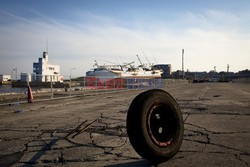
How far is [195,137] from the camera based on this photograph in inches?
200

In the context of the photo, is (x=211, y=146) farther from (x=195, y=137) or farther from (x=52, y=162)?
(x=52, y=162)

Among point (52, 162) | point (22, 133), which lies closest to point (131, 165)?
point (52, 162)

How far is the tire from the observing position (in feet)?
10.7

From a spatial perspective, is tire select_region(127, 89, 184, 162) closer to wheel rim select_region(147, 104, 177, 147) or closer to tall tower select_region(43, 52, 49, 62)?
wheel rim select_region(147, 104, 177, 147)

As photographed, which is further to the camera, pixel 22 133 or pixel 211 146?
pixel 22 133

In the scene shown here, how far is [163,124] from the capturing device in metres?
3.70

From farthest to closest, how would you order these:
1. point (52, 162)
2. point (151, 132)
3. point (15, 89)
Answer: point (15, 89), point (52, 162), point (151, 132)

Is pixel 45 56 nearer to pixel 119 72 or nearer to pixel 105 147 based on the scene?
pixel 119 72

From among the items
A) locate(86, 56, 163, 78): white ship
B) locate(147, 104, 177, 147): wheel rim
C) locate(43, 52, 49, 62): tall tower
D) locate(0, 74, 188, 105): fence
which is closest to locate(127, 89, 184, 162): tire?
locate(147, 104, 177, 147): wheel rim

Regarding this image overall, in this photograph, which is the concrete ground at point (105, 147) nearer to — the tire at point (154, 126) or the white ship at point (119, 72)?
the tire at point (154, 126)

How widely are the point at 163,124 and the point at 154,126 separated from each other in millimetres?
184

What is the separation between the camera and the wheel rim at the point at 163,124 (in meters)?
3.54

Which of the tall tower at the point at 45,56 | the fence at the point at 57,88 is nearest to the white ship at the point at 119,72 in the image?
the fence at the point at 57,88

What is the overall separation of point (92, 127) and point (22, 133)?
1.79 meters
